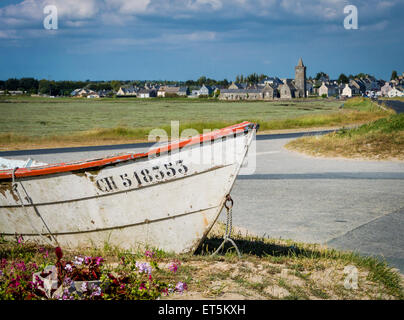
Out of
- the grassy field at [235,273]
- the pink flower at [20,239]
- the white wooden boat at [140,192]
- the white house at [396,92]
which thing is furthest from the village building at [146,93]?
the grassy field at [235,273]

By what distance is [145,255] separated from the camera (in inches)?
230

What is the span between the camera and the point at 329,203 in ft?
33.6

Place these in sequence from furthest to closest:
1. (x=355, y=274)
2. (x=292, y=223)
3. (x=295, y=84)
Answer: (x=295, y=84) < (x=292, y=223) < (x=355, y=274)

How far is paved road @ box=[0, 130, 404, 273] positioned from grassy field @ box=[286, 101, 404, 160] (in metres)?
1.07

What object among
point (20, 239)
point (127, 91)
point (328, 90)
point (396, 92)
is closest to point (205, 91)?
point (127, 91)

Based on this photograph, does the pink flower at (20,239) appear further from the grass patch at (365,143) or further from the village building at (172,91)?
the village building at (172,91)

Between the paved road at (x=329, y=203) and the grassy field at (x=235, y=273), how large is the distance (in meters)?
0.85

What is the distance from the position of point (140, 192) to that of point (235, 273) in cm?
156

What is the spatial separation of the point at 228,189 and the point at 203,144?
617 mm

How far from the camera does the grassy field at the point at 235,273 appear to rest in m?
4.64

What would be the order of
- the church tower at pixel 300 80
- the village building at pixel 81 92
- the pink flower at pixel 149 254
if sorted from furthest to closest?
1. the village building at pixel 81 92
2. the church tower at pixel 300 80
3. the pink flower at pixel 149 254

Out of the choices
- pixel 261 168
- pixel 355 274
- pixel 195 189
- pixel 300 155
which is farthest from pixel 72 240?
pixel 300 155

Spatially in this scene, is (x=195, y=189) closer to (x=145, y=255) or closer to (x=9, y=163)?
(x=145, y=255)
